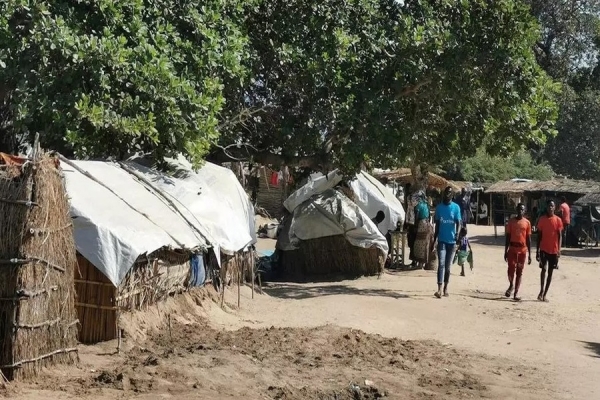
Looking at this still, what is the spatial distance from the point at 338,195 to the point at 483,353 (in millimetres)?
7506

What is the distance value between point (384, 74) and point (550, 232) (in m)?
3.93

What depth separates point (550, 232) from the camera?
14.9m

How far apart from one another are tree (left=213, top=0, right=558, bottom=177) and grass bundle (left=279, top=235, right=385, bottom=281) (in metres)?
2.47

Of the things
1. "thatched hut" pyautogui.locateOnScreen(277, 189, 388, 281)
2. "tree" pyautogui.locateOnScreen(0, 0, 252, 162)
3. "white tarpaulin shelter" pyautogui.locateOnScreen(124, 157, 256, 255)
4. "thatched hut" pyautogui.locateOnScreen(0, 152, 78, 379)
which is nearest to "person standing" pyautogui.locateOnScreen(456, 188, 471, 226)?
"thatched hut" pyautogui.locateOnScreen(277, 189, 388, 281)

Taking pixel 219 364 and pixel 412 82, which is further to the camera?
pixel 412 82

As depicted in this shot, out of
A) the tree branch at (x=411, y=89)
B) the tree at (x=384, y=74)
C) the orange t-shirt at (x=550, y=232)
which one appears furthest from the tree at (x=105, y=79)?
the orange t-shirt at (x=550, y=232)

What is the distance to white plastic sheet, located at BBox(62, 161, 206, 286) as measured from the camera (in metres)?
8.80

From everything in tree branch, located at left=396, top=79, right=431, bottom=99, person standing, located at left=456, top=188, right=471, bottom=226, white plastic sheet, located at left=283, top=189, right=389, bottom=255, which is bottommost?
white plastic sheet, located at left=283, top=189, right=389, bottom=255

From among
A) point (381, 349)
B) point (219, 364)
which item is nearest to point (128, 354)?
point (219, 364)

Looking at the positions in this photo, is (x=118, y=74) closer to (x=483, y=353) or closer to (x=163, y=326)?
(x=163, y=326)

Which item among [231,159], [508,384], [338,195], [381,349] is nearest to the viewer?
[508,384]

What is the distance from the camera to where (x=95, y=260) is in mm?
8742

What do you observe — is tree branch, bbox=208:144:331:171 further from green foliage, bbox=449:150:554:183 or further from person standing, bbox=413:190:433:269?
green foliage, bbox=449:150:554:183

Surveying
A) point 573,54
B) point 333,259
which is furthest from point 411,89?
point 573,54
